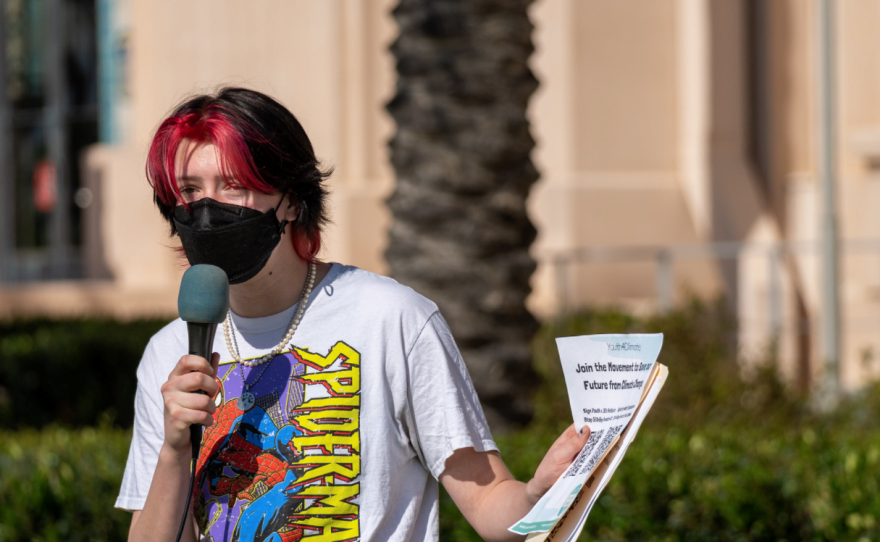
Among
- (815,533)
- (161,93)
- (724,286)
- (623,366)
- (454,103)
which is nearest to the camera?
(623,366)

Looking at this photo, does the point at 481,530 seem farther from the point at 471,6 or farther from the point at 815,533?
the point at 471,6

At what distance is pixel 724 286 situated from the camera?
11805 mm

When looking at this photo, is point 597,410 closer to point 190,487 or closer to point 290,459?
point 290,459

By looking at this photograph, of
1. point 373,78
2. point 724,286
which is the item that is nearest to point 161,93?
point 373,78

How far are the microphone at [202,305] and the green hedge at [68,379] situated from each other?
23.4 ft

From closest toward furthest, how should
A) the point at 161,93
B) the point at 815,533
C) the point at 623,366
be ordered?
the point at 623,366, the point at 815,533, the point at 161,93

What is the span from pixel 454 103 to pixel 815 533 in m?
2.96

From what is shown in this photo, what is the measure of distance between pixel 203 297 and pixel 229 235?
0.16m

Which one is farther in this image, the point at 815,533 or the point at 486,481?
the point at 815,533

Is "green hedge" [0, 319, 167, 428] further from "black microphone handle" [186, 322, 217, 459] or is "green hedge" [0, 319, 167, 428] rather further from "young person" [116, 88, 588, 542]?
"black microphone handle" [186, 322, 217, 459]

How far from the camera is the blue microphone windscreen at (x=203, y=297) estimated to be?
1924 millimetres

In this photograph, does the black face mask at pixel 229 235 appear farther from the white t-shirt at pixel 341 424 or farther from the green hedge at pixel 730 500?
the green hedge at pixel 730 500

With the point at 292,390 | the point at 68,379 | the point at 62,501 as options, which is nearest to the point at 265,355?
the point at 292,390

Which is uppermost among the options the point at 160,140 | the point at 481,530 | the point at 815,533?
the point at 160,140
